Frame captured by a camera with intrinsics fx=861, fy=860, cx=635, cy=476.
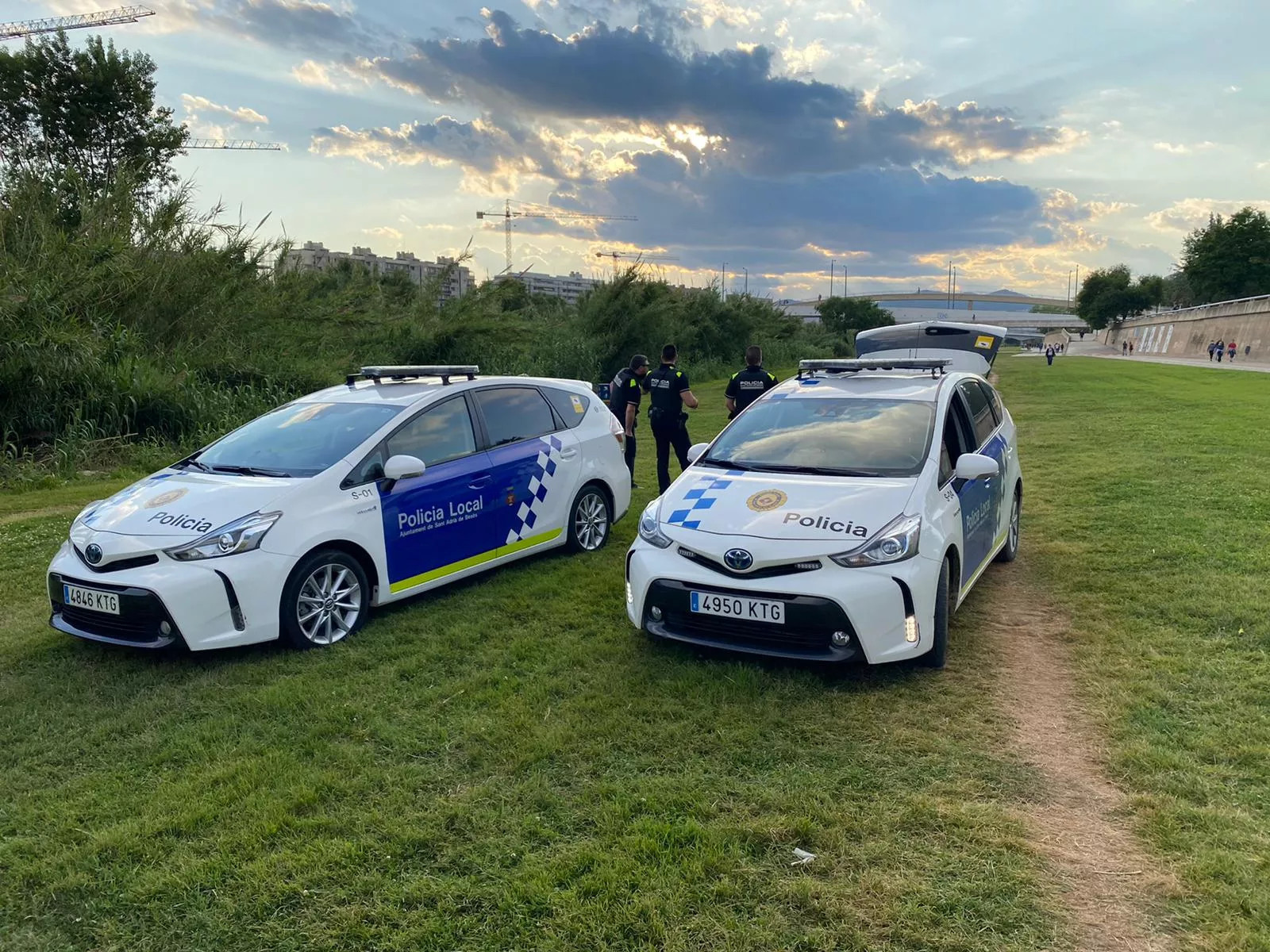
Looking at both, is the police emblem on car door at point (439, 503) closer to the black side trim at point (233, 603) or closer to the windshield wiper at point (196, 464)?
the black side trim at point (233, 603)

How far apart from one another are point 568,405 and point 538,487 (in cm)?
97

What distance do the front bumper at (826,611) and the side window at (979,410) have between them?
1903 mm


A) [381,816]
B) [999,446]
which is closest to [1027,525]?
[999,446]

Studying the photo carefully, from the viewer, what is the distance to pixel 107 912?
112 inches

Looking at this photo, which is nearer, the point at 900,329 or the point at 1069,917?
the point at 1069,917

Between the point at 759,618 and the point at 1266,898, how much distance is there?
7.22ft

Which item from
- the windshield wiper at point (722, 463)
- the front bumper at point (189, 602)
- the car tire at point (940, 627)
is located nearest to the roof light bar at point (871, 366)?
the windshield wiper at point (722, 463)

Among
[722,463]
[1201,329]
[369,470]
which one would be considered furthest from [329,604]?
[1201,329]

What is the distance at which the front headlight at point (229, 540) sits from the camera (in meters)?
4.70

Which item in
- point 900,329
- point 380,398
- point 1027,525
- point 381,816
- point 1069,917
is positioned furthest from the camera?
point 900,329

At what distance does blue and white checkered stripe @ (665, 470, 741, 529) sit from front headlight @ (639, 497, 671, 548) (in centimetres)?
9

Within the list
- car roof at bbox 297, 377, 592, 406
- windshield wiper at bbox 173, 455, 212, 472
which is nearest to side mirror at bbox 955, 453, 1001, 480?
car roof at bbox 297, 377, 592, 406

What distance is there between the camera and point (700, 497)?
199 inches

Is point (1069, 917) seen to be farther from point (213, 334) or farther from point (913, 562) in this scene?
point (213, 334)
